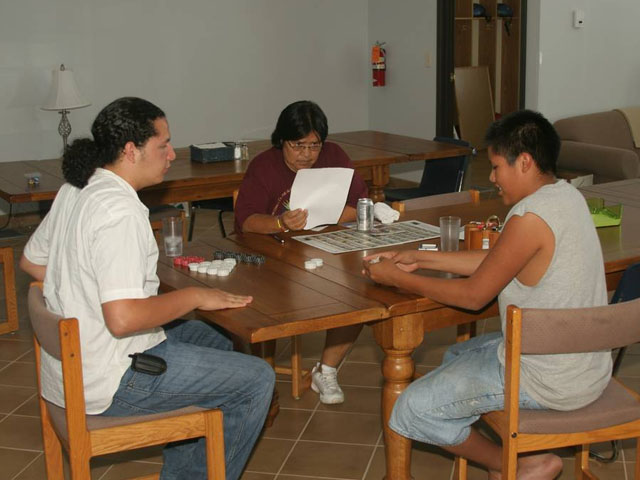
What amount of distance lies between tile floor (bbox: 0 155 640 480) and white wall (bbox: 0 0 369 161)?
10.8 ft

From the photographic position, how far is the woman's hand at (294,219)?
3234mm

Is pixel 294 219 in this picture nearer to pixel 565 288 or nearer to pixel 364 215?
pixel 364 215

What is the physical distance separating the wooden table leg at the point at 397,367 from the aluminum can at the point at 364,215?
0.79 m

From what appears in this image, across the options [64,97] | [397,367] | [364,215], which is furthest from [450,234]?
[64,97]

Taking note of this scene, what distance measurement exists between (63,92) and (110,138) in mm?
4380

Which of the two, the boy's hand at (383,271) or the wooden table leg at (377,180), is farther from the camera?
the wooden table leg at (377,180)

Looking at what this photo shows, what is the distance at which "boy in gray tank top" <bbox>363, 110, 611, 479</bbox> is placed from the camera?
2.27m

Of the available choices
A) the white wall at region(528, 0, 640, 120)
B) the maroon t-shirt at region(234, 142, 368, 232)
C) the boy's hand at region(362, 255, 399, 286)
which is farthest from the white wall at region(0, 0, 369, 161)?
the boy's hand at region(362, 255, 399, 286)

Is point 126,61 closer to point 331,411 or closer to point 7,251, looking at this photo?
point 7,251

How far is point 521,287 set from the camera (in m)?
2.35

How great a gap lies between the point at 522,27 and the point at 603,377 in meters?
5.08

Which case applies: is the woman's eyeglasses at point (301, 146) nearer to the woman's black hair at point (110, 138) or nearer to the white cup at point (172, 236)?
the white cup at point (172, 236)

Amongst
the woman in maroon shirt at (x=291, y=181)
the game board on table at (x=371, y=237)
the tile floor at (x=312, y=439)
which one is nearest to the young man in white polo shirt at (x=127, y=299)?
the tile floor at (x=312, y=439)

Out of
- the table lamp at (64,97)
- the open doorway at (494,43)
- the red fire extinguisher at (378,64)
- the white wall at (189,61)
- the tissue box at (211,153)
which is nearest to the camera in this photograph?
the tissue box at (211,153)
